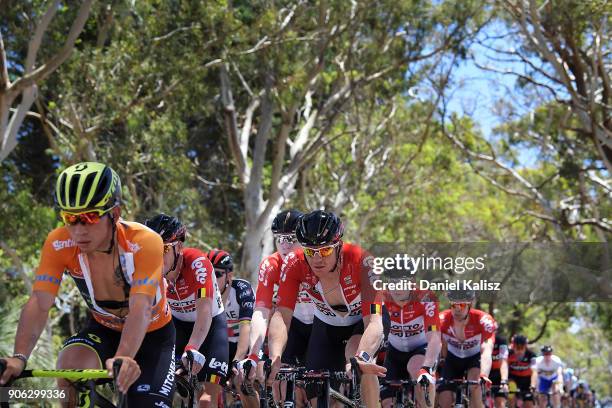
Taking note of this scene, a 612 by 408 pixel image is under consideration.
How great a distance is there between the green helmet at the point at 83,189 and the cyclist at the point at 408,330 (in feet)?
19.7

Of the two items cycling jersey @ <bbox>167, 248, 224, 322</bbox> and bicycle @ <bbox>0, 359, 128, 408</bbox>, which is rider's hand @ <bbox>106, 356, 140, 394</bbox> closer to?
bicycle @ <bbox>0, 359, 128, 408</bbox>

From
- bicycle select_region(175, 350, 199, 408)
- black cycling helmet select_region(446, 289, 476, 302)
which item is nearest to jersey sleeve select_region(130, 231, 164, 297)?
bicycle select_region(175, 350, 199, 408)

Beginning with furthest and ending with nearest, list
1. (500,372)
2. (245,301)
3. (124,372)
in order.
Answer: (500,372)
(245,301)
(124,372)

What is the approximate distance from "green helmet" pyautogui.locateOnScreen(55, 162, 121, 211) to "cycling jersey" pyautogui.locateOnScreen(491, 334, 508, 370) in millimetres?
11261

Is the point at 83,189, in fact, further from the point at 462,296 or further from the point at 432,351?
the point at 462,296

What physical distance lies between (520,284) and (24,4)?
16.5m

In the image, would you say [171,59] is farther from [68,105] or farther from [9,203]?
[9,203]

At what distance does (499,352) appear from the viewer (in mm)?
15297

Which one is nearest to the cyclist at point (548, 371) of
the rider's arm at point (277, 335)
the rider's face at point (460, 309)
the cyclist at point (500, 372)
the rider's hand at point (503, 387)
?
the cyclist at point (500, 372)

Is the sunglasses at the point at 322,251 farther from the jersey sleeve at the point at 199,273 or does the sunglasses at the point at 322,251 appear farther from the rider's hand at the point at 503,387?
the rider's hand at the point at 503,387

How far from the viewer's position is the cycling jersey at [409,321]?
11.0m

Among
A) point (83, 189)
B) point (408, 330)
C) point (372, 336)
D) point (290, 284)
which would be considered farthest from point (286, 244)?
point (83, 189)

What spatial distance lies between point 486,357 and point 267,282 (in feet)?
15.4

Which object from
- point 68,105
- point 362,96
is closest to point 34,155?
point 68,105
